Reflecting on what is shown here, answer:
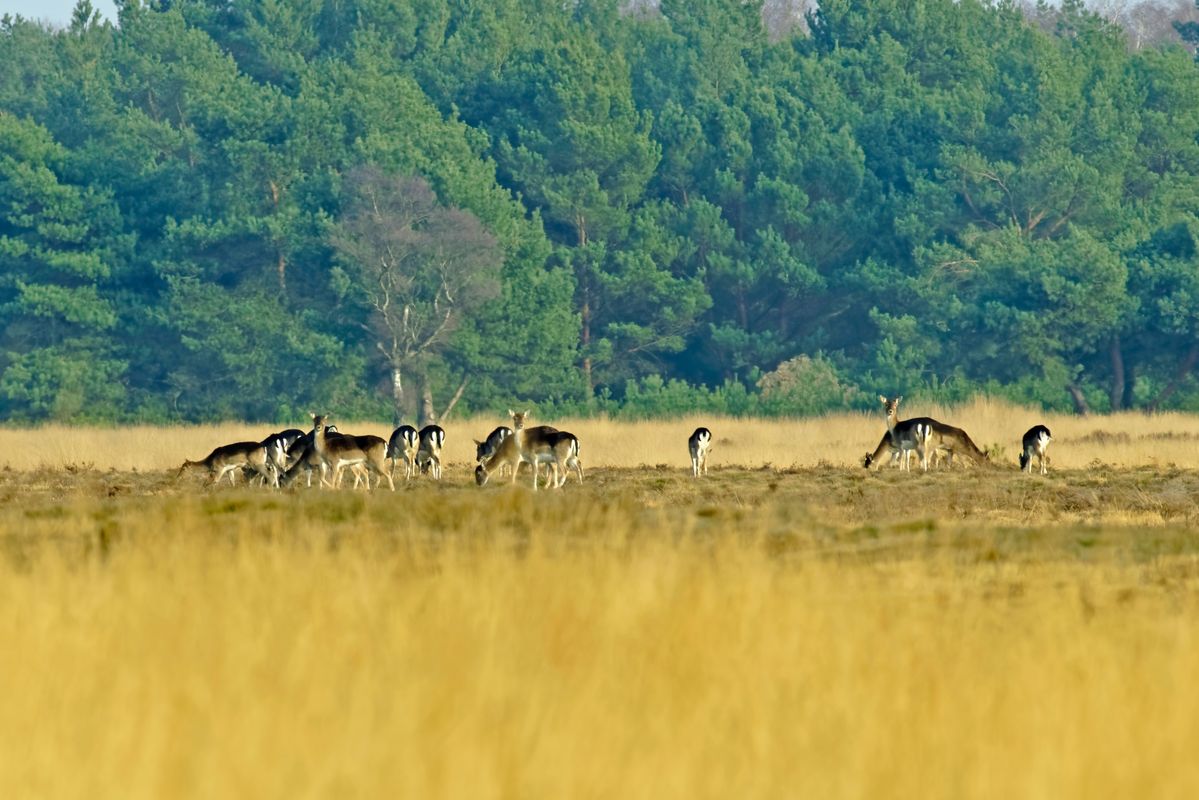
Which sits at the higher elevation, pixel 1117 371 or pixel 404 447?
pixel 1117 371

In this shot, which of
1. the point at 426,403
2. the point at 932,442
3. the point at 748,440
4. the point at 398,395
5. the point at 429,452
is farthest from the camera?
the point at 426,403

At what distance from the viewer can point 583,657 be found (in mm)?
10094

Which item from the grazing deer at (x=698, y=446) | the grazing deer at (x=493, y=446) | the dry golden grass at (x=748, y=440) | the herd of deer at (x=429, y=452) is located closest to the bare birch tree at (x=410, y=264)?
the dry golden grass at (x=748, y=440)

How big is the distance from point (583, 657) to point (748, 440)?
37.7 metres

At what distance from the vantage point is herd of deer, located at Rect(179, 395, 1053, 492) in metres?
29.4

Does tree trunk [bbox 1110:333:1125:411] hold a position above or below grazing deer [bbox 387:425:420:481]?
above

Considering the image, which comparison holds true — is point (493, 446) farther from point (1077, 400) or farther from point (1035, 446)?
point (1077, 400)

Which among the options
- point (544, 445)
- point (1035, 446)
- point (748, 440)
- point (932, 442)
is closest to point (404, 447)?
point (544, 445)

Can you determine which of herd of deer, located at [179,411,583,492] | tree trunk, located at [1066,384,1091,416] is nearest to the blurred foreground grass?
herd of deer, located at [179,411,583,492]

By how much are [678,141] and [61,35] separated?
31.3 meters

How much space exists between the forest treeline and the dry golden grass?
18.3ft

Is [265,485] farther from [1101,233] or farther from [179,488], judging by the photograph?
[1101,233]

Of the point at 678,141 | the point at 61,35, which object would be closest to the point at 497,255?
the point at 678,141

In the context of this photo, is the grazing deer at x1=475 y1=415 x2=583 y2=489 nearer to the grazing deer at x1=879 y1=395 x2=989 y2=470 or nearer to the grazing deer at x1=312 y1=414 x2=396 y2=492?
the grazing deer at x1=312 y1=414 x2=396 y2=492
